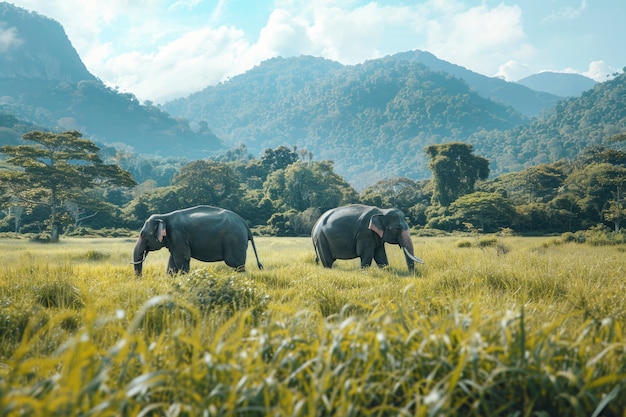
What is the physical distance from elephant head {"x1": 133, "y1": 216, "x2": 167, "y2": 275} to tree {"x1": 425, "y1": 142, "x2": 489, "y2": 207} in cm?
4090

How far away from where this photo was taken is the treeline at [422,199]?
122ft

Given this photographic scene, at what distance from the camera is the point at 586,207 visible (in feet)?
122

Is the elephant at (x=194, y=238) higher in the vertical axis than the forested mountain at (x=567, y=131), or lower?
lower

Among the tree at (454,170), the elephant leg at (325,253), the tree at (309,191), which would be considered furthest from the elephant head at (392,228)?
the tree at (454,170)

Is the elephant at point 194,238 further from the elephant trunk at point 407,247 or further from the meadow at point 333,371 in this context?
the meadow at point 333,371

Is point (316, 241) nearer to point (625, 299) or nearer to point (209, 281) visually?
point (209, 281)

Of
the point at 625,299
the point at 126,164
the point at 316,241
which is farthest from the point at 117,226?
the point at 126,164

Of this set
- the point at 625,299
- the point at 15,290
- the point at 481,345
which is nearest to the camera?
the point at 481,345

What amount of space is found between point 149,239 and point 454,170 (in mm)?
42534

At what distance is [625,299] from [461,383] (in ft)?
12.2

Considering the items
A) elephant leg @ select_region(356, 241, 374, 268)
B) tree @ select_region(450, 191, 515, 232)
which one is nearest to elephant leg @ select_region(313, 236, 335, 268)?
elephant leg @ select_region(356, 241, 374, 268)

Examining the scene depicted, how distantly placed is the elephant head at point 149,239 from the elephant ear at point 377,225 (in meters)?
4.37

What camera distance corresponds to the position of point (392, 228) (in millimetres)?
10094

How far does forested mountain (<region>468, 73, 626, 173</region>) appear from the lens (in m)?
96.2
